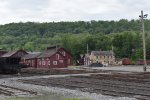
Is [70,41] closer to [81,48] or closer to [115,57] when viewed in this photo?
[81,48]

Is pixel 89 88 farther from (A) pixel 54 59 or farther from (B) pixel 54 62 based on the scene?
(B) pixel 54 62

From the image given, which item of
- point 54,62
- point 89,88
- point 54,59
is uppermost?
point 54,59

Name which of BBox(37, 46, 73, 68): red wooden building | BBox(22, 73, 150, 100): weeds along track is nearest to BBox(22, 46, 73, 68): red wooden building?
BBox(37, 46, 73, 68): red wooden building

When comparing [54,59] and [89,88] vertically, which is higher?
[54,59]

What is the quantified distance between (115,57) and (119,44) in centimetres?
673

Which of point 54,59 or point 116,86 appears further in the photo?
point 54,59

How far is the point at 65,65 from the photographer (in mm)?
91625

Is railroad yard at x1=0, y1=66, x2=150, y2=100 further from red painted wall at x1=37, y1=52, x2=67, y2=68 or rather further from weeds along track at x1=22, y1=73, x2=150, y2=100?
red painted wall at x1=37, y1=52, x2=67, y2=68

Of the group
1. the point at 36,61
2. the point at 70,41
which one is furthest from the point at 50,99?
the point at 70,41

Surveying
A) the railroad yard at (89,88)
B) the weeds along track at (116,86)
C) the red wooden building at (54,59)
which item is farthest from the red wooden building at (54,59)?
the weeds along track at (116,86)

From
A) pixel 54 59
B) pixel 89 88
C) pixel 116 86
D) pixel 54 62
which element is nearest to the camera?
pixel 89 88

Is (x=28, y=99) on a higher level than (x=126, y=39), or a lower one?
lower

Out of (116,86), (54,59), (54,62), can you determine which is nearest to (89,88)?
(116,86)

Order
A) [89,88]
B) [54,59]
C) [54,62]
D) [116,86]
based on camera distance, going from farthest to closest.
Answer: [54,62] < [54,59] < [116,86] < [89,88]
